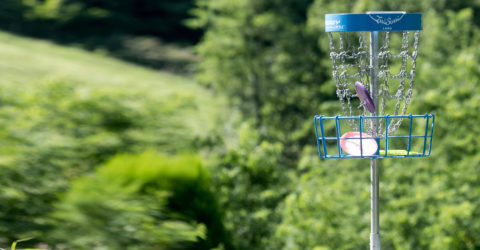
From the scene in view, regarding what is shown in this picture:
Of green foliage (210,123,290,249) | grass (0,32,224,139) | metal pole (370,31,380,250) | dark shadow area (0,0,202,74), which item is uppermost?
dark shadow area (0,0,202,74)

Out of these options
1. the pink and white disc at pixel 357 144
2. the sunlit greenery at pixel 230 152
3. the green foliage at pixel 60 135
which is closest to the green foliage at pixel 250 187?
the sunlit greenery at pixel 230 152

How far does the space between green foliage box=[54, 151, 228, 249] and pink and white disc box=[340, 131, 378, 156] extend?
2704 mm

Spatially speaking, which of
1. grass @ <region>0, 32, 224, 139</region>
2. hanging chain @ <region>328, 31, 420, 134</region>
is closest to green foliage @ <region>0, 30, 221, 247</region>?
hanging chain @ <region>328, 31, 420, 134</region>

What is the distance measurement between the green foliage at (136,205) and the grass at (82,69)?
10.2 meters

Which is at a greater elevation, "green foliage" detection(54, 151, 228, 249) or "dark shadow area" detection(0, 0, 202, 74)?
"dark shadow area" detection(0, 0, 202, 74)

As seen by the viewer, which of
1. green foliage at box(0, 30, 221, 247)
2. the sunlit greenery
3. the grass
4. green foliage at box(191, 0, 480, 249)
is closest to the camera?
green foliage at box(0, 30, 221, 247)

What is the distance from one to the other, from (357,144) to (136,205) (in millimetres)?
2919

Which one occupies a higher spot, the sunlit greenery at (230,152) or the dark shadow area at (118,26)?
the dark shadow area at (118,26)

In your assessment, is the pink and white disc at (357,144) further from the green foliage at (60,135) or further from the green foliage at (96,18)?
the green foliage at (96,18)

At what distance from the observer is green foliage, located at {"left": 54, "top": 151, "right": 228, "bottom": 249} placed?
4473 millimetres

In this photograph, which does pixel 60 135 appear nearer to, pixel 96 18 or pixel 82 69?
pixel 82 69

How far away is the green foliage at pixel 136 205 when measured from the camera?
4.47 m

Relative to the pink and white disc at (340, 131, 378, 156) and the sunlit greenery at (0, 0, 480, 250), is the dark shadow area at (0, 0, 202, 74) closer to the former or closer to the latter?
the sunlit greenery at (0, 0, 480, 250)

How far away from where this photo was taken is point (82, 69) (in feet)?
71.6
